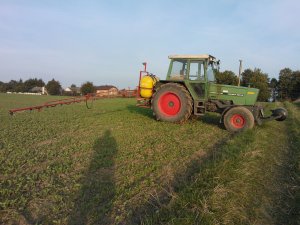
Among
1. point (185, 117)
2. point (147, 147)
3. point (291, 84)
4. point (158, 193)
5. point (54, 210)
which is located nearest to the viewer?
point (54, 210)

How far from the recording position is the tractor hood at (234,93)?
33.8 feet

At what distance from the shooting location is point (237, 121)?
9.87 metres

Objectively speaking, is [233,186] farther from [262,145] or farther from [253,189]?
[262,145]

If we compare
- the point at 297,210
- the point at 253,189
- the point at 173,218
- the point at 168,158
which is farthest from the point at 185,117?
the point at 173,218

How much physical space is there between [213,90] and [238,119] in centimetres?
147

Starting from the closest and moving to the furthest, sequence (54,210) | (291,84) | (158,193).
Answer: (54,210)
(158,193)
(291,84)

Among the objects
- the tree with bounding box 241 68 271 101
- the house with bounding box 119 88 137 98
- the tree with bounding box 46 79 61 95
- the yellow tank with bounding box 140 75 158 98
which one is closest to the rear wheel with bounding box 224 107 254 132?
the yellow tank with bounding box 140 75 158 98

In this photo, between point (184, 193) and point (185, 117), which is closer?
point (184, 193)

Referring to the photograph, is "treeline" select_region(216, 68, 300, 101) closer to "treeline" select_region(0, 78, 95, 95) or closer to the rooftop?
the rooftop

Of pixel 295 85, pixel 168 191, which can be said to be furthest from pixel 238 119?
pixel 295 85

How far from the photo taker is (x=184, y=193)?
13.4ft

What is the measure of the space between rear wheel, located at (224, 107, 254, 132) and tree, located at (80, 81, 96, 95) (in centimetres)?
6055

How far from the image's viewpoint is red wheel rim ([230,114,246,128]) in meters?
9.78

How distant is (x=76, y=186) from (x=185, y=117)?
21.4 feet
